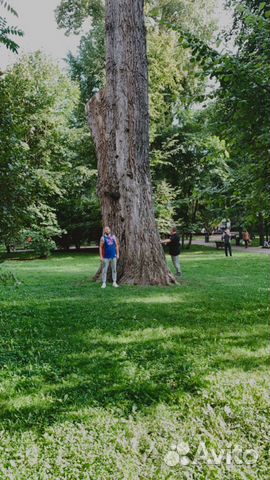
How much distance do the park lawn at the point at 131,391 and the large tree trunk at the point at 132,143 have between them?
3.49m

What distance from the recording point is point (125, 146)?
1092 centimetres

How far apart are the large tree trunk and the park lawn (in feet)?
11.5

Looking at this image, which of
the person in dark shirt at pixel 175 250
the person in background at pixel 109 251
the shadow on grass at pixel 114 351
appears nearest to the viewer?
the shadow on grass at pixel 114 351

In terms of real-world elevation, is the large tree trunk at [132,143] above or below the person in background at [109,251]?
above

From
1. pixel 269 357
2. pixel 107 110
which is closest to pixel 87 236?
pixel 107 110

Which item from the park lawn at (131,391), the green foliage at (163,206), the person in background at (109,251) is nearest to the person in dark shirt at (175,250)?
Result: the person in background at (109,251)

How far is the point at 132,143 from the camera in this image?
1090 centimetres

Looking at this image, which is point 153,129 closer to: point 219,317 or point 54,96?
point 54,96

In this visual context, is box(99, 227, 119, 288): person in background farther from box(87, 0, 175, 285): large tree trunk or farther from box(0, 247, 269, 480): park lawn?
box(0, 247, 269, 480): park lawn

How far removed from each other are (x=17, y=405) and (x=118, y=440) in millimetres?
1114

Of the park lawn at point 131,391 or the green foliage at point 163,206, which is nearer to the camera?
the park lawn at point 131,391

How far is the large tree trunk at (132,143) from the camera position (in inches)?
423

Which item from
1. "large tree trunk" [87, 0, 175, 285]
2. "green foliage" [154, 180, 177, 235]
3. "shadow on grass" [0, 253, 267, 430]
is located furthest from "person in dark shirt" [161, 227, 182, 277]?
"green foliage" [154, 180, 177, 235]

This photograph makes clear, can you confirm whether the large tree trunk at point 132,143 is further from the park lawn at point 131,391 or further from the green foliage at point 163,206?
the green foliage at point 163,206
